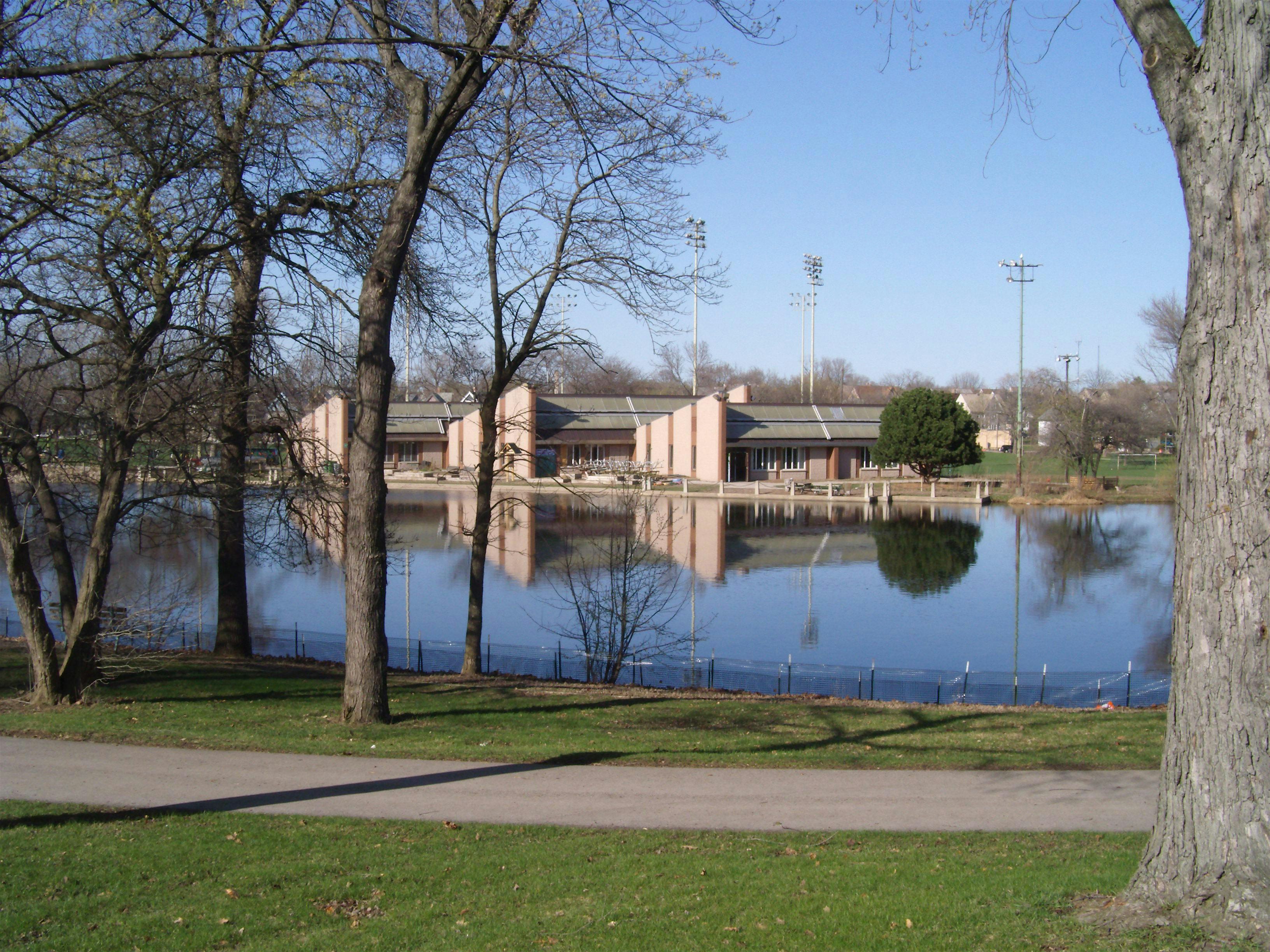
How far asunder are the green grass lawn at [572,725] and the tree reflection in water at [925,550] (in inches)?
675

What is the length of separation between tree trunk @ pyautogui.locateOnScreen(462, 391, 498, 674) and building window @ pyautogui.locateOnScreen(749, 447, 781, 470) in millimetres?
53758

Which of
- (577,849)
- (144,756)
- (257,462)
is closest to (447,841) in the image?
(577,849)

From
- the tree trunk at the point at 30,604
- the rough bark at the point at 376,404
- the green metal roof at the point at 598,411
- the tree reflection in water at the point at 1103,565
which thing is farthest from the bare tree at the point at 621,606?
the green metal roof at the point at 598,411

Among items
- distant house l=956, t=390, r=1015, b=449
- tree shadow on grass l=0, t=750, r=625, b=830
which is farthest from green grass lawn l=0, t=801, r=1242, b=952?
distant house l=956, t=390, r=1015, b=449

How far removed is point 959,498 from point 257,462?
49.4 meters

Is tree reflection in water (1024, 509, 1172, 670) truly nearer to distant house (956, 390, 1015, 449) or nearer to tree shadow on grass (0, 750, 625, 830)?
tree shadow on grass (0, 750, 625, 830)

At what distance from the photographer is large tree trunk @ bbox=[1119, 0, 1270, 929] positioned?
16.5ft

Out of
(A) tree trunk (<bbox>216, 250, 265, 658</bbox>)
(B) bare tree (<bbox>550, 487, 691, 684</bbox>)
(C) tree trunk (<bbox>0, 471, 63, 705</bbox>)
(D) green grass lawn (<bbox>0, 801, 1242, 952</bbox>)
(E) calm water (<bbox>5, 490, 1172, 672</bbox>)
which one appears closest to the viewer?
(D) green grass lawn (<bbox>0, 801, 1242, 952</bbox>)

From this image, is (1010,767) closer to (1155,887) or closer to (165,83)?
(1155,887)

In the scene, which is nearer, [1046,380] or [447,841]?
[447,841]

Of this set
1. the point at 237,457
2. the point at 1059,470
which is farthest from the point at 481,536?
the point at 1059,470

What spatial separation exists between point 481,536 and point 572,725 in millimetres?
6034

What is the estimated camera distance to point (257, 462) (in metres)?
16.3

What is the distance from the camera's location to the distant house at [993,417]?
138500mm
